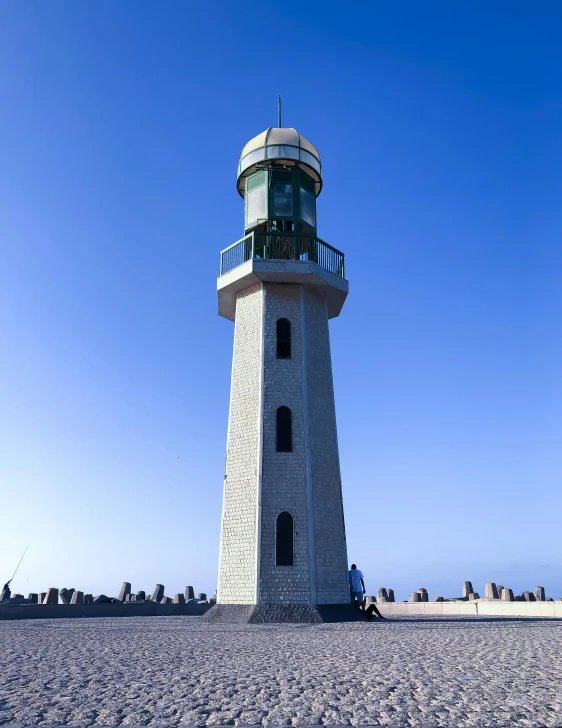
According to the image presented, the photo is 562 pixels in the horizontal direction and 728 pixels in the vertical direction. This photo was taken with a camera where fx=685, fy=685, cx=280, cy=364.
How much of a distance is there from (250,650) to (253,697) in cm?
452

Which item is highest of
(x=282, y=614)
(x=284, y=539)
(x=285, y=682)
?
(x=284, y=539)

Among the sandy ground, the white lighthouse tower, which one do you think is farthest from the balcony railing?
the sandy ground

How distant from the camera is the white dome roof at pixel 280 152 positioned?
79.3 feet

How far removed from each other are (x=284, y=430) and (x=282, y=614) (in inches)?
211

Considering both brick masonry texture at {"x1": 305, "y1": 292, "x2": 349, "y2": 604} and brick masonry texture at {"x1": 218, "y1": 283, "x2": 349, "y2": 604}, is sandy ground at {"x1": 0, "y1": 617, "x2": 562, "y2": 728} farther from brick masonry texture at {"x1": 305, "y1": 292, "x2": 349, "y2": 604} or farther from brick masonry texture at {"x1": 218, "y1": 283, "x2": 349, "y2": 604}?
brick masonry texture at {"x1": 305, "y1": 292, "x2": 349, "y2": 604}

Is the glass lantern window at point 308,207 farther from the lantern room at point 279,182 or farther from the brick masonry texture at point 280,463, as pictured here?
the brick masonry texture at point 280,463

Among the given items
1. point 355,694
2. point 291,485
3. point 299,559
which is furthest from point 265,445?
point 355,694

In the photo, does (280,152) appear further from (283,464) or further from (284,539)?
(284,539)

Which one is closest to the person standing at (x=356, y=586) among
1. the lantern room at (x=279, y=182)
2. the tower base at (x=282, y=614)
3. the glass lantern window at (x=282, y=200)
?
the tower base at (x=282, y=614)

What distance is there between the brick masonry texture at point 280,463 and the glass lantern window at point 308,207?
9.65 feet

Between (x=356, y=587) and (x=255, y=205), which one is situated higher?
(x=255, y=205)

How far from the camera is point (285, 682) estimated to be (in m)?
7.19

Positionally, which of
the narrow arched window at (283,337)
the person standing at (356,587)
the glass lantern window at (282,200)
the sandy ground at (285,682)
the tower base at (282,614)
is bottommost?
the sandy ground at (285,682)

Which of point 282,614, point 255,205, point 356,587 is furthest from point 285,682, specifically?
point 255,205
